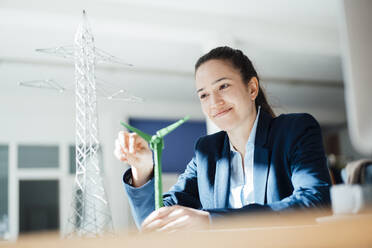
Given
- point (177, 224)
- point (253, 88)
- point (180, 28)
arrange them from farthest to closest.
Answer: point (180, 28), point (253, 88), point (177, 224)

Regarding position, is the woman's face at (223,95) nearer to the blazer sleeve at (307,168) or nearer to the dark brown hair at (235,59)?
the dark brown hair at (235,59)

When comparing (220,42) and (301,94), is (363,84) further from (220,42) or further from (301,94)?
(301,94)

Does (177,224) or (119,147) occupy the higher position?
(119,147)

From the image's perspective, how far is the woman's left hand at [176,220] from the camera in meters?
0.71

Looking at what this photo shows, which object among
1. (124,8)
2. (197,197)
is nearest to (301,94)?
(124,8)

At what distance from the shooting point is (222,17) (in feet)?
12.3

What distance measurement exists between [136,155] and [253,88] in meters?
0.43

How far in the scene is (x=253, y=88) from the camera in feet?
4.03

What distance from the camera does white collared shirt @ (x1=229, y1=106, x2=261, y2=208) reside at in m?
1.10

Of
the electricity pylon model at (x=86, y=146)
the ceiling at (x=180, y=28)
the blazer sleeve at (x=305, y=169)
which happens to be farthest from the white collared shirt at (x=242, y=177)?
the ceiling at (x=180, y=28)

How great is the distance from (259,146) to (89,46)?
474mm

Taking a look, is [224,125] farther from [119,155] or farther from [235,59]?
[119,155]

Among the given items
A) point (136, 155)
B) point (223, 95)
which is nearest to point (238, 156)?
point (223, 95)

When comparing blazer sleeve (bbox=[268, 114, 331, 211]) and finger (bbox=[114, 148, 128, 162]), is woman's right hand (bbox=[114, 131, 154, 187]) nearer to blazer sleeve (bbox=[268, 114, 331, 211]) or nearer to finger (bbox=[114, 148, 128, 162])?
finger (bbox=[114, 148, 128, 162])
